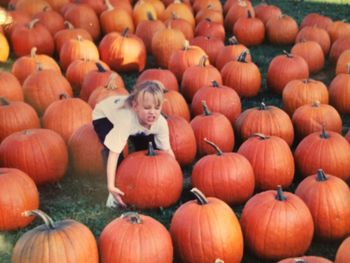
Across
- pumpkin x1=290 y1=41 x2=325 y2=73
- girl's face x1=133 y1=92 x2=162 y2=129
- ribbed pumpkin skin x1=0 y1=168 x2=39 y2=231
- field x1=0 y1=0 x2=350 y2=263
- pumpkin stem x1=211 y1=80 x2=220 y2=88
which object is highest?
girl's face x1=133 y1=92 x2=162 y2=129

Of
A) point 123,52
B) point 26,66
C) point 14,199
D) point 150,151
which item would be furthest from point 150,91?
point 123,52

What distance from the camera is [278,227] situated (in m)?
4.41

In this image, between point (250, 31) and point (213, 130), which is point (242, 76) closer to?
point (213, 130)

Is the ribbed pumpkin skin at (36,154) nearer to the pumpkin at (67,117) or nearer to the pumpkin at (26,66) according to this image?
the pumpkin at (67,117)

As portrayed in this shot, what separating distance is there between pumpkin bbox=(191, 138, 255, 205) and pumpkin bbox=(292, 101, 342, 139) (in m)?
1.21

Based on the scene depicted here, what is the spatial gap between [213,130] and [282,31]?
13.6 ft

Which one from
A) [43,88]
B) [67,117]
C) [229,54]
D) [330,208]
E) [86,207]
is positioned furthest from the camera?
[229,54]

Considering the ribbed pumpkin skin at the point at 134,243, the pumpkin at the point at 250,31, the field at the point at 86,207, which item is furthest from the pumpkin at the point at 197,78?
the ribbed pumpkin skin at the point at 134,243

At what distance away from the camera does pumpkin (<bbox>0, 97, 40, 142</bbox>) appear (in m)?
6.02

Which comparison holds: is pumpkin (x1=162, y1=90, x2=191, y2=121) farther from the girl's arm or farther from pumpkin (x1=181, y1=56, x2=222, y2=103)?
Answer: the girl's arm

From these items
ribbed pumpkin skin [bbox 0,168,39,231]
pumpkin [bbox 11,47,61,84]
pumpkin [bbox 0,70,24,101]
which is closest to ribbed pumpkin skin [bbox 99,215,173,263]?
ribbed pumpkin skin [bbox 0,168,39,231]

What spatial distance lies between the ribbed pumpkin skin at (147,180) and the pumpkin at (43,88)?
2106 millimetres

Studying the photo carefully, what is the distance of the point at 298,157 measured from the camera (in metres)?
5.68

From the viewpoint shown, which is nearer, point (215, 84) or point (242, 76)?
point (215, 84)
